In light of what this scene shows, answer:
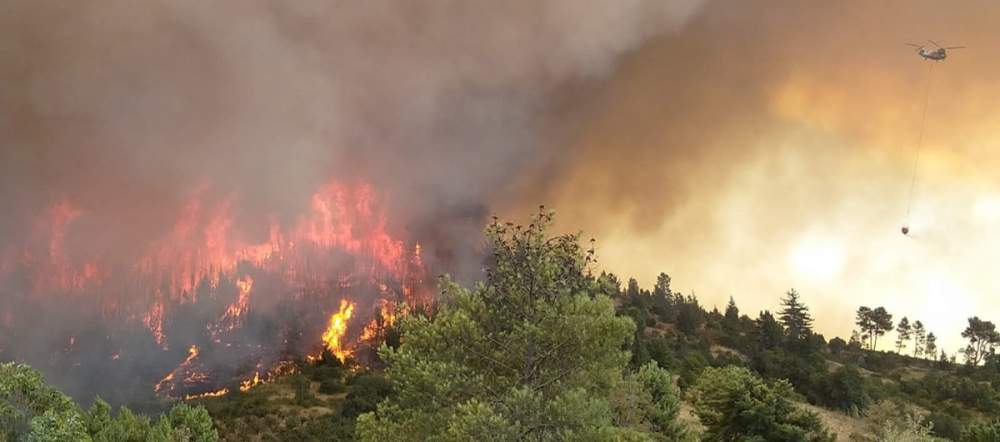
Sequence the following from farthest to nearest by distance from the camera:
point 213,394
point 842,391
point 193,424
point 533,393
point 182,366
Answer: point 182,366, point 213,394, point 842,391, point 193,424, point 533,393

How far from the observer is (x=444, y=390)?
50.8 ft

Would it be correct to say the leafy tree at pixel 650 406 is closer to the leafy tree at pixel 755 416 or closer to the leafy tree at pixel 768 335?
the leafy tree at pixel 755 416

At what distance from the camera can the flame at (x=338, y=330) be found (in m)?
95.8

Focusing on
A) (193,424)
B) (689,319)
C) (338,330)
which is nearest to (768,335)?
(689,319)

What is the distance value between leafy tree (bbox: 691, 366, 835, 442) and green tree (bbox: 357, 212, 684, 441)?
18.4 m

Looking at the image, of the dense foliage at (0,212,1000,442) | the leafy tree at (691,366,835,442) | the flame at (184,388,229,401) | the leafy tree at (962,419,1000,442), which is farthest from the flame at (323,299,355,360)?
the leafy tree at (962,419,1000,442)

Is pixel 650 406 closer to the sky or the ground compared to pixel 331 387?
closer to the sky

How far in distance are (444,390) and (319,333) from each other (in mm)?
90930

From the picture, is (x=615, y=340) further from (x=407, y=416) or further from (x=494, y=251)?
(x=407, y=416)

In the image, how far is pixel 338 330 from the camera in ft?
337

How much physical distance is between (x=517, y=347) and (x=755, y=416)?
20.8 m

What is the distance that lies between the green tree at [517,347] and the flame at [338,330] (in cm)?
7899

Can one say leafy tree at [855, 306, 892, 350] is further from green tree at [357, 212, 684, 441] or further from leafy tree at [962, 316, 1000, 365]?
green tree at [357, 212, 684, 441]

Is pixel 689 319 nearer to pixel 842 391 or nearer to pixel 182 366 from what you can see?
pixel 842 391
